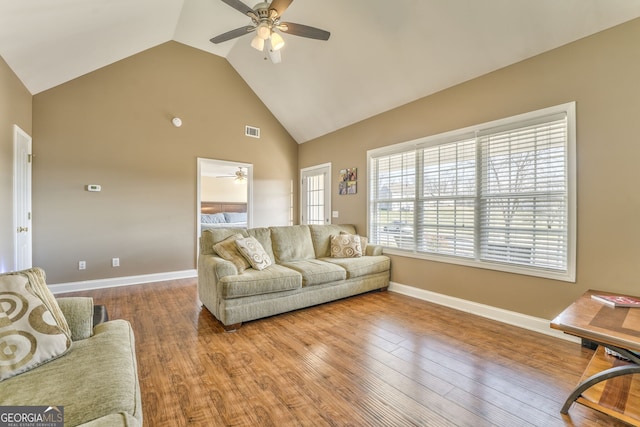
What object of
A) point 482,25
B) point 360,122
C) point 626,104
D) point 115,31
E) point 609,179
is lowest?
point 609,179

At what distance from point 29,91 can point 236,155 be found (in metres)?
2.83

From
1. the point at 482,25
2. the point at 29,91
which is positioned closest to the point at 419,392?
the point at 482,25

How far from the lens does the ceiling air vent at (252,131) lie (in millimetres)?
5503

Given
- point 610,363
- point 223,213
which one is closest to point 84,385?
point 610,363

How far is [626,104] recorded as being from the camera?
2295 mm

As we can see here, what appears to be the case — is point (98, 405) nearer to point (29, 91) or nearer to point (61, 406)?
point (61, 406)

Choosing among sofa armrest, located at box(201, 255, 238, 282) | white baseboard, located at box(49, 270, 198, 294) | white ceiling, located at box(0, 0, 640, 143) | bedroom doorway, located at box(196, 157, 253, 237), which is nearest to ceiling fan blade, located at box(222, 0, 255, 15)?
white ceiling, located at box(0, 0, 640, 143)

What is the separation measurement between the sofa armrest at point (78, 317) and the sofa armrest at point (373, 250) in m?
3.35

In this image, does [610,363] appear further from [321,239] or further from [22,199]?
[22,199]

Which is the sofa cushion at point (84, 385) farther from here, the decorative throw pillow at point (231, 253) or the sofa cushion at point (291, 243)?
the sofa cushion at point (291, 243)

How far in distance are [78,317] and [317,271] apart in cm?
222

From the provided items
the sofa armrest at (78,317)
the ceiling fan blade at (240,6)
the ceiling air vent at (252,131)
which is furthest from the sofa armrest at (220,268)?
the ceiling air vent at (252,131)

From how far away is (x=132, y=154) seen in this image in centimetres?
441

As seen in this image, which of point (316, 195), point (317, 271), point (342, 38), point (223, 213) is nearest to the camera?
point (317, 271)
